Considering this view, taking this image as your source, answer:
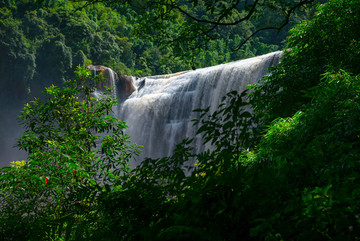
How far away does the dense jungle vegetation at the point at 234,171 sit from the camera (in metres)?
1.58

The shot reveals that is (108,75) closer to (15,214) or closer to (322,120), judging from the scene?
(15,214)

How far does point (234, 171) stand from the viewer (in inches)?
74.7

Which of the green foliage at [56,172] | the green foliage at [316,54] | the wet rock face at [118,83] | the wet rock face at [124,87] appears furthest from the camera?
the wet rock face at [124,87]

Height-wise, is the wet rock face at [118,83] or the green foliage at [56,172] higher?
the wet rock face at [118,83]

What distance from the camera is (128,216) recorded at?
6.98 feet

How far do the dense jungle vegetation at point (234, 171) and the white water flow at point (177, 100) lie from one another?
11353 millimetres

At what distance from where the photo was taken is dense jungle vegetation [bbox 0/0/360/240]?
158cm

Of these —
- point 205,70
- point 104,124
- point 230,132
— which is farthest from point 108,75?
point 230,132

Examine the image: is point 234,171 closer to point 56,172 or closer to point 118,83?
point 56,172

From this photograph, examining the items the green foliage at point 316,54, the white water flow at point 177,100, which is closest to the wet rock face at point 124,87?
the white water flow at point 177,100

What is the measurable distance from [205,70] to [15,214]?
1635cm

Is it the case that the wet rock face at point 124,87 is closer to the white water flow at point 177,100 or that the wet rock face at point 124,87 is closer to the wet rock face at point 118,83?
the wet rock face at point 118,83

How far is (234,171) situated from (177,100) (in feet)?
61.9

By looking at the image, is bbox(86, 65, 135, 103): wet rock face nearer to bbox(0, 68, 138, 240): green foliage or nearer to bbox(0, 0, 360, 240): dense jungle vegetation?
bbox(0, 68, 138, 240): green foliage
